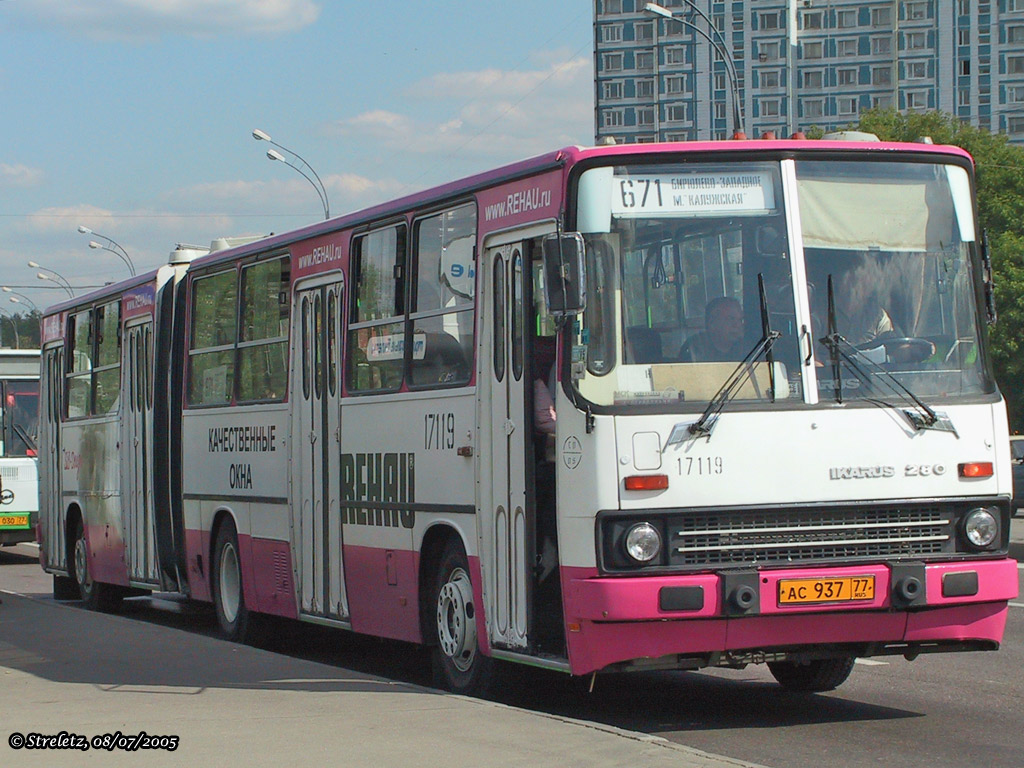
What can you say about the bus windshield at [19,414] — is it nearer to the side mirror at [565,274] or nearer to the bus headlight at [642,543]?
the side mirror at [565,274]

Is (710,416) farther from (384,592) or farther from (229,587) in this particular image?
(229,587)

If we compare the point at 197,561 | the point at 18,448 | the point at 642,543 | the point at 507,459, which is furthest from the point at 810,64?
the point at 642,543

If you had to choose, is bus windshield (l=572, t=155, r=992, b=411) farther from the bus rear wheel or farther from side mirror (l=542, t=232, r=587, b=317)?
the bus rear wheel

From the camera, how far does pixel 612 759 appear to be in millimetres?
7223

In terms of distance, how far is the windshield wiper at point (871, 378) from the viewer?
8523 mm

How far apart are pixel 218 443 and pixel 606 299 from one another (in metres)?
6.72

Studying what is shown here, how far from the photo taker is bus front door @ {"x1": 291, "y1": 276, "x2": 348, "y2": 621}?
1198 cm

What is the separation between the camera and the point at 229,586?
14.4 metres

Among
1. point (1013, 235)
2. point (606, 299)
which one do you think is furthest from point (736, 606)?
point (1013, 235)

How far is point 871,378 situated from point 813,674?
237 cm

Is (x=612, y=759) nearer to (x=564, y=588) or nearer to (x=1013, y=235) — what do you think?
(x=564, y=588)

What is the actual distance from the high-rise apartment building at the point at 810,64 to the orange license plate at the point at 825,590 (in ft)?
384

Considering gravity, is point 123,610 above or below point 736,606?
below

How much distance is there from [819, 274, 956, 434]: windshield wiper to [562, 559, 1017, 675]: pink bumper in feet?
2.42
